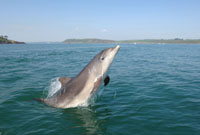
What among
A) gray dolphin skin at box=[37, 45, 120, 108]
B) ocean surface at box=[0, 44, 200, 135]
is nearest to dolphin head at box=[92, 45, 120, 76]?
gray dolphin skin at box=[37, 45, 120, 108]

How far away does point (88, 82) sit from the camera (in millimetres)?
9844

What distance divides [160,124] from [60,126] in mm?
4437

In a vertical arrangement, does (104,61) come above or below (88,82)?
above

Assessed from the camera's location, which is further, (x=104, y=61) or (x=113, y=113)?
(x=104, y=61)

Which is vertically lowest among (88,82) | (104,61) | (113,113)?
(113,113)

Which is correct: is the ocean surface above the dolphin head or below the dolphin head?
below

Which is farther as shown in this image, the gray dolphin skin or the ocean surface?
the gray dolphin skin

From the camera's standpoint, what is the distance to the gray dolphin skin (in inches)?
384

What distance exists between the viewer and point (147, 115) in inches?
363

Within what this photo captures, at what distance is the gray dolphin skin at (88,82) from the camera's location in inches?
384

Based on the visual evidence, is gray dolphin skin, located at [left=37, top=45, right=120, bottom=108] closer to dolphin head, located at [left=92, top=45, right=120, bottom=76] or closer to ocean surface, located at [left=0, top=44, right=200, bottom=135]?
dolphin head, located at [left=92, top=45, right=120, bottom=76]

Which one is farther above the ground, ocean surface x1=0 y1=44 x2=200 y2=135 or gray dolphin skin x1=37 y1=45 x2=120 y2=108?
gray dolphin skin x1=37 y1=45 x2=120 y2=108

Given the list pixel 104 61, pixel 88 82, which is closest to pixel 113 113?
pixel 88 82

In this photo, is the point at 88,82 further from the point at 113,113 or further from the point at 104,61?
the point at 113,113
